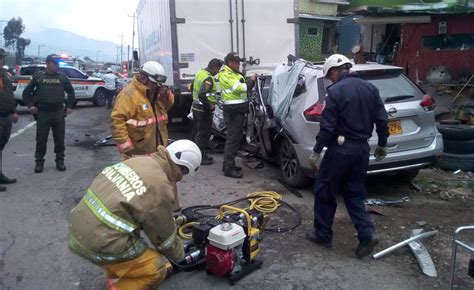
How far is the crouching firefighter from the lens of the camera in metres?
2.46

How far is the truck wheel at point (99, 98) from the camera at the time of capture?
18.1 metres

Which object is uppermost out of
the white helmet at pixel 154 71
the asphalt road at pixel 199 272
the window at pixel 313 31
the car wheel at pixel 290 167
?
the window at pixel 313 31

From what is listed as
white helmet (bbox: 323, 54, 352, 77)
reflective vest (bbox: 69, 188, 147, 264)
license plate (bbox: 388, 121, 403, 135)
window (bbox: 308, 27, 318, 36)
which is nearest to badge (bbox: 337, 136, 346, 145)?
white helmet (bbox: 323, 54, 352, 77)

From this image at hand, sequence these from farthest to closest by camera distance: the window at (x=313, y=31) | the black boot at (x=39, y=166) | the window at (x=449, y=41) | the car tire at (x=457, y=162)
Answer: the window at (x=313, y=31) < the window at (x=449, y=41) < the black boot at (x=39, y=166) < the car tire at (x=457, y=162)

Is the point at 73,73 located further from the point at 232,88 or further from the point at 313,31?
the point at 313,31

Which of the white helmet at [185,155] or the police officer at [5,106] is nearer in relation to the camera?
the white helmet at [185,155]

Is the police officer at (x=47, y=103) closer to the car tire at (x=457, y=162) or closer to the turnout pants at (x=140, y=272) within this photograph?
the turnout pants at (x=140, y=272)

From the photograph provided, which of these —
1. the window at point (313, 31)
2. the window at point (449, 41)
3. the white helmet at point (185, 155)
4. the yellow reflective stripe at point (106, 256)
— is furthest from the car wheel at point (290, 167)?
the window at point (313, 31)

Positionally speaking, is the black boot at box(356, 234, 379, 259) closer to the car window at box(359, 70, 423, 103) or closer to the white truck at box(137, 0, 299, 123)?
the car window at box(359, 70, 423, 103)

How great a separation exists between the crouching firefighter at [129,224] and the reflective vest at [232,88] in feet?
12.1

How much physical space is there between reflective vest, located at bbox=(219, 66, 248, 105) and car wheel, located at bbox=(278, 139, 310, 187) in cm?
94

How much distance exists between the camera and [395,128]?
498 centimetres

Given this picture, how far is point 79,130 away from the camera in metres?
12.0

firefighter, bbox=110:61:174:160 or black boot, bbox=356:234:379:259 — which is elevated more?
firefighter, bbox=110:61:174:160
